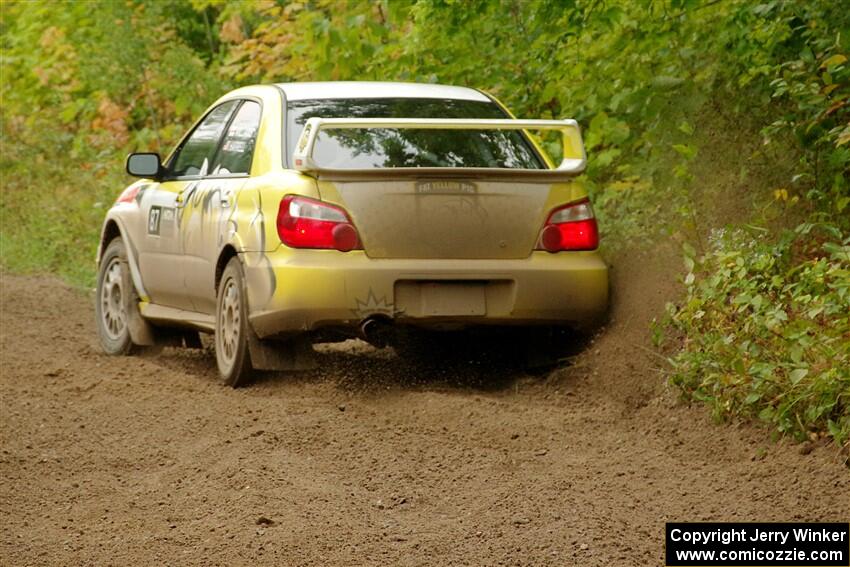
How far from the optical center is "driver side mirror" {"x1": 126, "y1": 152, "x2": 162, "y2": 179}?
9930 mm

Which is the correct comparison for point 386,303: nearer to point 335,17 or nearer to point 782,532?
point 782,532

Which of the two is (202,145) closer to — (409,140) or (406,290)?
(409,140)

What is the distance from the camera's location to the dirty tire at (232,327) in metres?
8.66

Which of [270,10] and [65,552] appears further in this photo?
[270,10]

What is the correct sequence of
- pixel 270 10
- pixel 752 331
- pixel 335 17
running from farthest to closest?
pixel 270 10
pixel 335 17
pixel 752 331

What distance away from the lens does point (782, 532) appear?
17.9 feet

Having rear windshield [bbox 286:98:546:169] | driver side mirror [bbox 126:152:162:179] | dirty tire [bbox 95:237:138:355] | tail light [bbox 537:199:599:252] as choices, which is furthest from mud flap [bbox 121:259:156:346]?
tail light [bbox 537:199:599:252]

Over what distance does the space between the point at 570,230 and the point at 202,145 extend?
2.67 meters

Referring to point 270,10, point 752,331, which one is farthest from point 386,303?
point 270,10

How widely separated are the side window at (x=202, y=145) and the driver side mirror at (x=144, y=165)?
6.0 inches

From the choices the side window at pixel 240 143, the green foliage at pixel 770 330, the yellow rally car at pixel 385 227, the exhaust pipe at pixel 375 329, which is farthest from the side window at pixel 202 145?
the green foliage at pixel 770 330

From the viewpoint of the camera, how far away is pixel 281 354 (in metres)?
8.66

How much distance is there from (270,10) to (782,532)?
12140 millimetres

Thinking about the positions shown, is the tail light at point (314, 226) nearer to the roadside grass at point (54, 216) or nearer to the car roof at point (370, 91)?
the car roof at point (370, 91)
